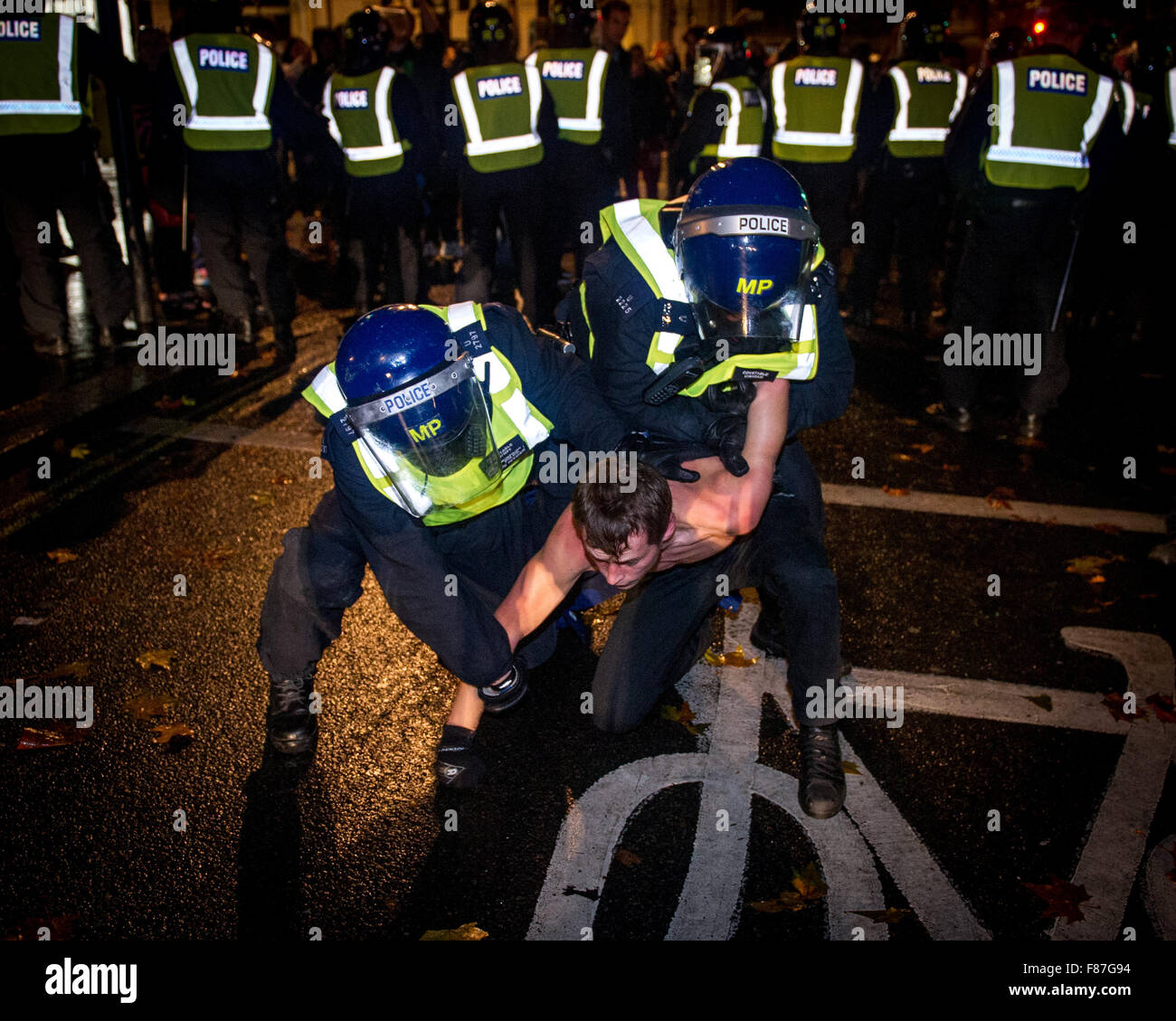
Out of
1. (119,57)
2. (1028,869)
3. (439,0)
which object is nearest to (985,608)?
(1028,869)

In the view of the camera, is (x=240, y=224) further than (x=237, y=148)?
Yes

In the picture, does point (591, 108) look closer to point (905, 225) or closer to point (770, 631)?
point (905, 225)

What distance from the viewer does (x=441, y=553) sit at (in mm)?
3076

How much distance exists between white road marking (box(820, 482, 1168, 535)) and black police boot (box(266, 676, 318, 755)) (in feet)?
9.36

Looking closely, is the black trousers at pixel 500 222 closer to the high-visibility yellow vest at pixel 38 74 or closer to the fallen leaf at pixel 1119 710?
the high-visibility yellow vest at pixel 38 74

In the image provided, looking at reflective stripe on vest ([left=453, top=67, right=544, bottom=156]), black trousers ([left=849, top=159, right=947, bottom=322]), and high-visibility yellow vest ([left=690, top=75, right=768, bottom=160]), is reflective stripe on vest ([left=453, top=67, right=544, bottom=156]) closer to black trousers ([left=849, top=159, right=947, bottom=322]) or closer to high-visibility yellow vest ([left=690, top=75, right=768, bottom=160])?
high-visibility yellow vest ([left=690, top=75, right=768, bottom=160])

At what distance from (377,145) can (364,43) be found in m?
0.67

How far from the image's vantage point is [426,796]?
9.80 feet

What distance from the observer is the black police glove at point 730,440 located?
307 centimetres

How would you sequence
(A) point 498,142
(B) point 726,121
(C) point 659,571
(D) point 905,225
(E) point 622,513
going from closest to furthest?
(E) point 622,513, (C) point 659,571, (A) point 498,142, (B) point 726,121, (D) point 905,225

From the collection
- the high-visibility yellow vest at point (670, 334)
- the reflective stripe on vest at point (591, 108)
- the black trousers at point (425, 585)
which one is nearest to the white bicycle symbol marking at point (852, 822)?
the black trousers at point (425, 585)

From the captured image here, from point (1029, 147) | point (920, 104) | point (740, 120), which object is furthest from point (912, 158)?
point (1029, 147)
